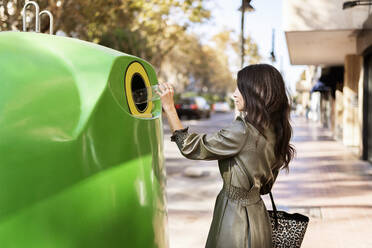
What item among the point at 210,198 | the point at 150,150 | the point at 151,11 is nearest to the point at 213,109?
the point at 151,11

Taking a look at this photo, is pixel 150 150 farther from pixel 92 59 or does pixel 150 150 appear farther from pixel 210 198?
pixel 210 198

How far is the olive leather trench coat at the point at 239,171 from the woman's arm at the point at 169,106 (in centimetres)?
4

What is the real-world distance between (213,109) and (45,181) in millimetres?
49180

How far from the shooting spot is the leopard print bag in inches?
104

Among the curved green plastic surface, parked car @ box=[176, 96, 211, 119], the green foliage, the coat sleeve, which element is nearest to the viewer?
the curved green plastic surface

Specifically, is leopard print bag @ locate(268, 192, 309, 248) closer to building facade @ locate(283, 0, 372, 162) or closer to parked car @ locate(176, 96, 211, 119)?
building facade @ locate(283, 0, 372, 162)

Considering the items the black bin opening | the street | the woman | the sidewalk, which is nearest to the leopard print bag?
the woman

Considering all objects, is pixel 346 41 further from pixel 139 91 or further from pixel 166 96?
pixel 166 96

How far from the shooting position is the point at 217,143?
2.33 meters

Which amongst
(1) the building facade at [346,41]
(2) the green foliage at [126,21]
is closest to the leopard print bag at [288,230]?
(2) the green foliage at [126,21]

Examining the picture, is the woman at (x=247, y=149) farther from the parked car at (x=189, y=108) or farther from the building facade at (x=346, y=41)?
the parked car at (x=189, y=108)

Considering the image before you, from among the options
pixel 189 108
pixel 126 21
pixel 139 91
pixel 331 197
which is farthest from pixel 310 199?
Result: pixel 189 108

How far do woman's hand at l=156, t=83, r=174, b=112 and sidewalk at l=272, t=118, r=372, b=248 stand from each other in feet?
10.4

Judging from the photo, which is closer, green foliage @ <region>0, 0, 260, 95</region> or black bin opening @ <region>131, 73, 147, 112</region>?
black bin opening @ <region>131, 73, 147, 112</region>
